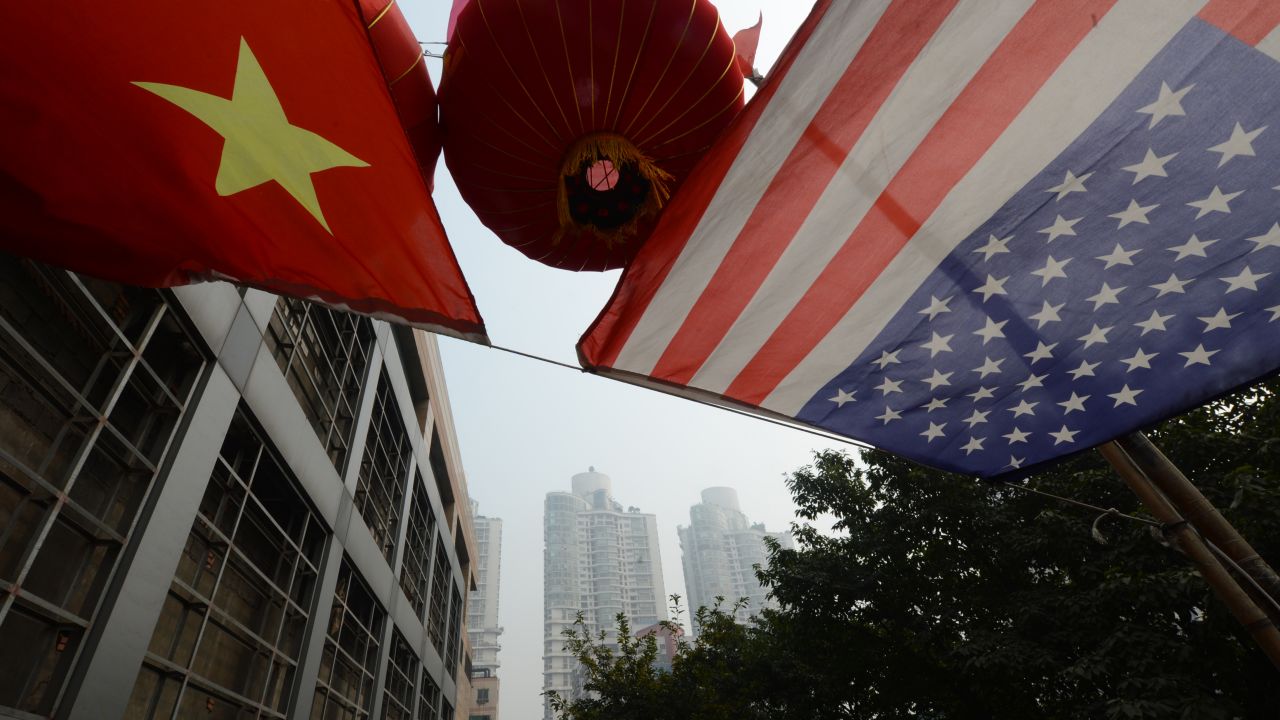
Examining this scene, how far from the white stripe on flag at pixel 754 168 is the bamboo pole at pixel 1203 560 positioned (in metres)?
1.87

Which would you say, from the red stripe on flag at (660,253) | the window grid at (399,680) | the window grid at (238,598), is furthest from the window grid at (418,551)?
the red stripe on flag at (660,253)

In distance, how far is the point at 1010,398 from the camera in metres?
2.59

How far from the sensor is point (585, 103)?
297 cm

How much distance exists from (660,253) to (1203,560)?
2590 millimetres

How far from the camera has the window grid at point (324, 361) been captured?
7531mm

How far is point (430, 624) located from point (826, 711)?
1113 cm

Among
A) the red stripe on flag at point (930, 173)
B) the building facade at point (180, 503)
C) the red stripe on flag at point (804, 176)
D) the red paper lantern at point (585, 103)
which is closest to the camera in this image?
the red stripe on flag at point (930, 173)

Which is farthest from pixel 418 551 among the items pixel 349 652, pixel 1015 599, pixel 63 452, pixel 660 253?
pixel 660 253

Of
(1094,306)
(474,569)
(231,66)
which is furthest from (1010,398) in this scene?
(474,569)

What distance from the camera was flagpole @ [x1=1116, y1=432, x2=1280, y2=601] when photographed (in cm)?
238

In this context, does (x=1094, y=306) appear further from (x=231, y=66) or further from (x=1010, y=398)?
(x=231, y=66)

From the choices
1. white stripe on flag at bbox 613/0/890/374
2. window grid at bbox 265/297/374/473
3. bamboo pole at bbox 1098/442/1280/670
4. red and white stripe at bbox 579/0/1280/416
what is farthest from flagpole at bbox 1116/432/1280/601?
window grid at bbox 265/297/374/473

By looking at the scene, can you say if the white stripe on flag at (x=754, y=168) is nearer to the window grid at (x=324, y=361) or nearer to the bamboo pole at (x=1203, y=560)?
the bamboo pole at (x=1203, y=560)

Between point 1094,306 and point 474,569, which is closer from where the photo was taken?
point 1094,306
